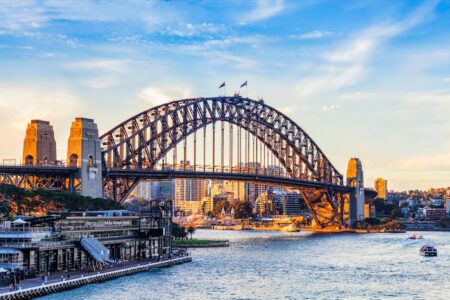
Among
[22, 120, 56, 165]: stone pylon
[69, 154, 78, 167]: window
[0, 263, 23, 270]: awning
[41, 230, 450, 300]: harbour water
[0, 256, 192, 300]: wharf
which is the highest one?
[22, 120, 56, 165]: stone pylon

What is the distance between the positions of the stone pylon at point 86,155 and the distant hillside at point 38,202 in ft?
16.7

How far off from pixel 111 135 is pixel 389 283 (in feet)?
159

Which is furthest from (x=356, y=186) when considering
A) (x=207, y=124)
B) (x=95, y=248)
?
(x=95, y=248)

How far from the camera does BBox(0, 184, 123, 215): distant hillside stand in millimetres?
76438

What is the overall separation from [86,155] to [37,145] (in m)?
6.07

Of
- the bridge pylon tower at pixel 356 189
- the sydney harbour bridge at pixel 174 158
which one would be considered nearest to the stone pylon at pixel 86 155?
the sydney harbour bridge at pixel 174 158

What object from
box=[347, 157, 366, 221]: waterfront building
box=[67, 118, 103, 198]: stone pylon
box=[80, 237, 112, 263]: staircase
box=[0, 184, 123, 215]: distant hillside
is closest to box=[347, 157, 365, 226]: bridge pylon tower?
box=[347, 157, 366, 221]: waterfront building

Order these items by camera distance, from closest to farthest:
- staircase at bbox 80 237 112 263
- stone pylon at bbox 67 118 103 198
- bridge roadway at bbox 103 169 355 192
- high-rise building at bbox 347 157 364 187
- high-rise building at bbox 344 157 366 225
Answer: staircase at bbox 80 237 112 263, stone pylon at bbox 67 118 103 198, bridge roadway at bbox 103 169 355 192, high-rise building at bbox 344 157 366 225, high-rise building at bbox 347 157 364 187

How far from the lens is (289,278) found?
6169 cm

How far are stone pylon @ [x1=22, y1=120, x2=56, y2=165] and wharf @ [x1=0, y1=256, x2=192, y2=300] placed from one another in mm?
28256

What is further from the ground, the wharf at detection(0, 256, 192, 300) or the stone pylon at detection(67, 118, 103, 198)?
the stone pylon at detection(67, 118, 103, 198)

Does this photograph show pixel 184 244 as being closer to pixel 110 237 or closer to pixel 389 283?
pixel 110 237

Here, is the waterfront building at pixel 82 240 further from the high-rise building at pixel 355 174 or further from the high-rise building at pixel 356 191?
the high-rise building at pixel 355 174

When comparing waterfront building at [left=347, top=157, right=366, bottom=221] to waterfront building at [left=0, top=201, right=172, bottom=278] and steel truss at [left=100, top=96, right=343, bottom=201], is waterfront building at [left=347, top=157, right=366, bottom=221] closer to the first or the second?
steel truss at [left=100, top=96, right=343, bottom=201]
